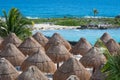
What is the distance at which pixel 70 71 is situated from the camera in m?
19.2

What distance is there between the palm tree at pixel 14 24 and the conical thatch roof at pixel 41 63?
21.0ft

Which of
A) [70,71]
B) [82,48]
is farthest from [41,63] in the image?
[82,48]

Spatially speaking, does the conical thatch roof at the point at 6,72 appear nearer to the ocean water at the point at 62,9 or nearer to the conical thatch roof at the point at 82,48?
the conical thatch roof at the point at 82,48

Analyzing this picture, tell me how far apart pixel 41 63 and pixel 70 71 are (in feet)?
7.30

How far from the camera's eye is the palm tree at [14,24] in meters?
26.8

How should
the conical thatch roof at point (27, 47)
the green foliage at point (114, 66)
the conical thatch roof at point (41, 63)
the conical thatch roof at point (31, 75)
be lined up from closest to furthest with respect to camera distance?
the green foliage at point (114, 66), the conical thatch roof at point (31, 75), the conical thatch roof at point (41, 63), the conical thatch roof at point (27, 47)

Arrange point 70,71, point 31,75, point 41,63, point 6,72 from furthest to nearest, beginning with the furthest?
point 41,63 < point 70,71 < point 6,72 < point 31,75

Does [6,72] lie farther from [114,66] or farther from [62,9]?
[62,9]

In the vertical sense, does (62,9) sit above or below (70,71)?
below

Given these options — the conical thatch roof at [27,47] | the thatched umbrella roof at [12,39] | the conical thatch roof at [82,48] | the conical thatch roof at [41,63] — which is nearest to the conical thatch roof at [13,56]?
the conical thatch roof at [41,63]

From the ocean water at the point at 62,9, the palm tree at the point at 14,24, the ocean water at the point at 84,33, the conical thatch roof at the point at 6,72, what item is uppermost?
the palm tree at the point at 14,24

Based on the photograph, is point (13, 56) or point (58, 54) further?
point (58, 54)

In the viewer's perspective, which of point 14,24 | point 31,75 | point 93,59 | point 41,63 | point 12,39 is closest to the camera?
point 31,75

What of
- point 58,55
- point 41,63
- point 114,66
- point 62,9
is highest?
point 114,66
